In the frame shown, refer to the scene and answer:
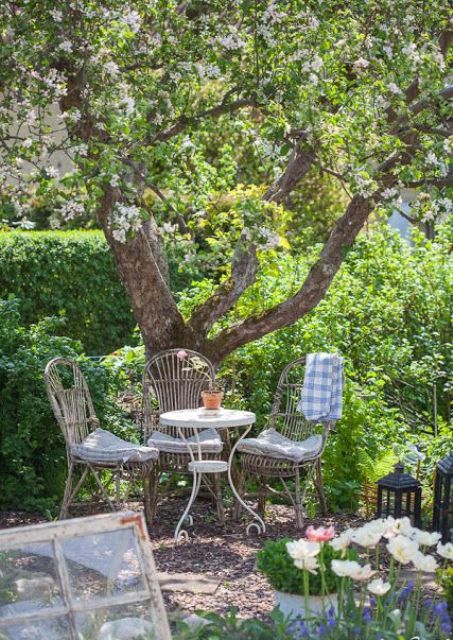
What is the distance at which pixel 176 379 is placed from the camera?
7035 mm

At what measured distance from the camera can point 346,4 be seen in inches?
262

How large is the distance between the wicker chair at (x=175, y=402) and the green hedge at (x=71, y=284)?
3070 millimetres

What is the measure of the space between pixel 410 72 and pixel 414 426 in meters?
3.09

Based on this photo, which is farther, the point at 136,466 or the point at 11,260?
the point at 11,260

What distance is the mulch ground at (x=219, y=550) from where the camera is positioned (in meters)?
4.85

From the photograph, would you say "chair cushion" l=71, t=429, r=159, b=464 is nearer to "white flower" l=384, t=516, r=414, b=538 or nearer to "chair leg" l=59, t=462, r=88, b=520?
"chair leg" l=59, t=462, r=88, b=520

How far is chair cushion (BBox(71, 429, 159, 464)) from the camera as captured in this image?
6082 millimetres

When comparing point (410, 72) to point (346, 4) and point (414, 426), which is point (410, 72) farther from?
point (414, 426)

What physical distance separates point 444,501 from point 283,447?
51.6 inches

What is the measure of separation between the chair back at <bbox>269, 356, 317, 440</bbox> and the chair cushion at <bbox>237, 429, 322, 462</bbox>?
21cm

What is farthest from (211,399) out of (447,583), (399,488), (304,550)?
(304,550)

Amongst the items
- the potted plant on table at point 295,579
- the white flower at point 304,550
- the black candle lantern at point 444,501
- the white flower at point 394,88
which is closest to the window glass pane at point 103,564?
the white flower at point 304,550

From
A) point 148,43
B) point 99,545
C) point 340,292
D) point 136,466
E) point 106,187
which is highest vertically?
point 148,43

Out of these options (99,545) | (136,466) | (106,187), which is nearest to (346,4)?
(106,187)
